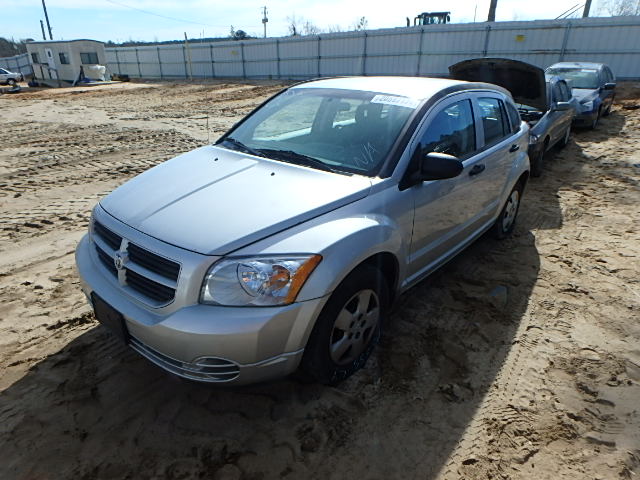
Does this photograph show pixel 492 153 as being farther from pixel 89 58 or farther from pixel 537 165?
pixel 89 58

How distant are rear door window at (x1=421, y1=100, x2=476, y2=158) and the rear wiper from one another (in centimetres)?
71

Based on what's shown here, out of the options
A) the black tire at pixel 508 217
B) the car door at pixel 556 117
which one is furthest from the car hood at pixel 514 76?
the black tire at pixel 508 217

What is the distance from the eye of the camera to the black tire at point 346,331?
2.28 m

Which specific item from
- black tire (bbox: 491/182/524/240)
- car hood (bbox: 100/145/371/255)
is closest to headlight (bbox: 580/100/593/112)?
black tire (bbox: 491/182/524/240)

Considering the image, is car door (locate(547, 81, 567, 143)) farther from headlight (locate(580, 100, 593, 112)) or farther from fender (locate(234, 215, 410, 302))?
fender (locate(234, 215, 410, 302))

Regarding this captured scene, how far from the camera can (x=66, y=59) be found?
3002 cm

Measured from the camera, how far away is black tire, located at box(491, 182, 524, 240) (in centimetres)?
456

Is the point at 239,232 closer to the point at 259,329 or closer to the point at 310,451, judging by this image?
the point at 259,329

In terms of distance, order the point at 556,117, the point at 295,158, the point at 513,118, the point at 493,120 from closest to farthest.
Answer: the point at 295,158
the point at 493,120
the point at 513,118
the point at 556,117

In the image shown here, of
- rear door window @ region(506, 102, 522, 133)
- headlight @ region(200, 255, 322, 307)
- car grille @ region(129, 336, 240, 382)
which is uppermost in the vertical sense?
rear door window @ region(506, 102, 522, 133)

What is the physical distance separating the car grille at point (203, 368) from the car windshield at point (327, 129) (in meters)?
1.39

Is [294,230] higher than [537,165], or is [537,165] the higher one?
[294,230]

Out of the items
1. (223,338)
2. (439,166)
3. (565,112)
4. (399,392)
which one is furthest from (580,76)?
(223,338)

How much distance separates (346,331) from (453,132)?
1829mm
